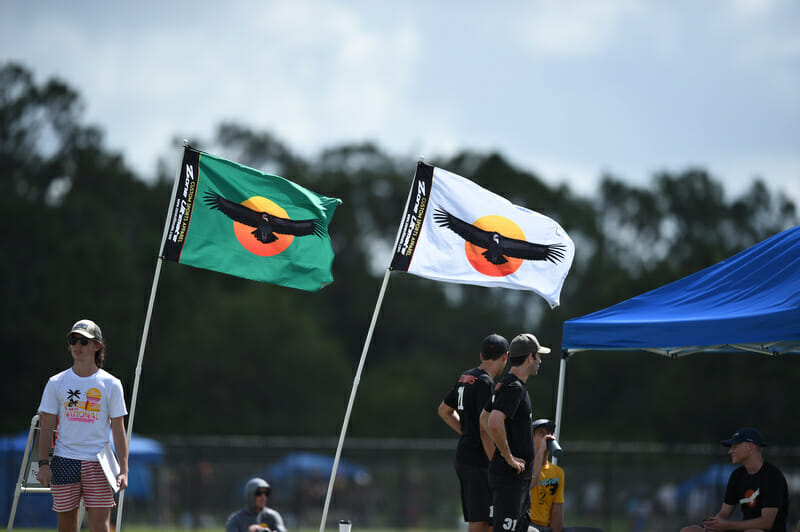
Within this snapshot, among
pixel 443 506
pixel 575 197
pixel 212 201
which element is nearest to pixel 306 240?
pixel 212 201

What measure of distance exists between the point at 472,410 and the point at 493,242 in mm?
2232

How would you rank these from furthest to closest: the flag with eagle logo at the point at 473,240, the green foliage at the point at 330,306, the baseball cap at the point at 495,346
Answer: the green foliage at the point at 330,306, the flag with eagle logo at the point at 473,240, the baseball cap at the point at 495,346

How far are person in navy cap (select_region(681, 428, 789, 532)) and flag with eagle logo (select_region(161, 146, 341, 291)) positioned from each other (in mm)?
3780

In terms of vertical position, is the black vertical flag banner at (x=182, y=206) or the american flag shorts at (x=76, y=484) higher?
the black vertical flag banner at (x=182, y=206)

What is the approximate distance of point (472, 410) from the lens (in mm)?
7145

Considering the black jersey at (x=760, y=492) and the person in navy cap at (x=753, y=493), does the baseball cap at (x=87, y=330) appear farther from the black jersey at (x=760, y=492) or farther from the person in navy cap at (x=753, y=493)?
the black jersey at (x=760, y=492)

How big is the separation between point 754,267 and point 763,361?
34605 millimetres

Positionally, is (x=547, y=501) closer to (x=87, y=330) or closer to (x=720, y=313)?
(x=720, y=313)

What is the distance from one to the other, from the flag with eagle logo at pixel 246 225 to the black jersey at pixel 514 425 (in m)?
2.57

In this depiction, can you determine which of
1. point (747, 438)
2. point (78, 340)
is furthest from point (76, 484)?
point (747, 438)

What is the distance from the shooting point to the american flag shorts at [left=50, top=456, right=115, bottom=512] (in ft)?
21.1

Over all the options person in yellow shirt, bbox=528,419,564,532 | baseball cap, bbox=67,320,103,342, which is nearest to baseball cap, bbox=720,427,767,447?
person in yellow shirt, bbox=528,419,564,532

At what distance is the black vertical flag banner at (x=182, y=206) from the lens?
26.7 ft

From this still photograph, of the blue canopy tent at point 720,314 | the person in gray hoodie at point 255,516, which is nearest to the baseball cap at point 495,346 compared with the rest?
the blue canopy tent at point 720,314
